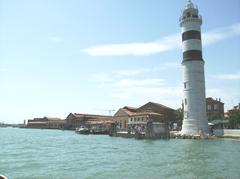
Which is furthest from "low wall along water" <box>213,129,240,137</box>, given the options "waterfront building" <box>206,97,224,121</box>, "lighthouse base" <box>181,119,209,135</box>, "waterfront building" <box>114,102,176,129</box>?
"waterfront building" <box>114,102,176,129</box>

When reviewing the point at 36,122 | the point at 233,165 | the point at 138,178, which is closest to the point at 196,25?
the point at 233,165

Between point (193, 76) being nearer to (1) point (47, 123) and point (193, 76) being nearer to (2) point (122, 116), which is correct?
(2) point (122, 116)

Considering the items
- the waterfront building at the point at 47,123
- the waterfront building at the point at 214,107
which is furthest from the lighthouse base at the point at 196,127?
the waterfront building at the point at 47,123

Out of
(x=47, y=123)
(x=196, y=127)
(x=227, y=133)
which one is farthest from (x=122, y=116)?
(x=47, y=123)

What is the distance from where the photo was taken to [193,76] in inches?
2534

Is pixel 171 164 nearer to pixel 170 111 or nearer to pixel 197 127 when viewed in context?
pixel 197 127

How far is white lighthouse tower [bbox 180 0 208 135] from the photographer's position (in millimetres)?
64062

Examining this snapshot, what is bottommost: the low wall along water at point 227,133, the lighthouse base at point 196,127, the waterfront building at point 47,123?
the low wall along water at point 227,133

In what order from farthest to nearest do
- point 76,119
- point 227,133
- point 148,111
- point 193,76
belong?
point 76,119 < point 148,111 < point 227,133 < point 193,76

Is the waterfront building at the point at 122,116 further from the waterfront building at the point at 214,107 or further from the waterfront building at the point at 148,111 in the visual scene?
the waterfront building at the point at 214,107

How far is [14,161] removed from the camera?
2833 centimetres

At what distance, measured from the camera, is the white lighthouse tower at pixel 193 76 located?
2522 inches

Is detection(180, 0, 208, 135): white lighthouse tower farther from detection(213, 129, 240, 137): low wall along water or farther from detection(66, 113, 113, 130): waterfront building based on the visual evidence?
detection(66, 113, 113, 130): waterfront building

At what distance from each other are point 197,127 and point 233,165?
39.0 m
